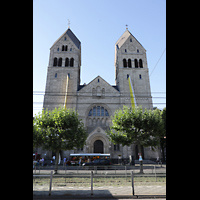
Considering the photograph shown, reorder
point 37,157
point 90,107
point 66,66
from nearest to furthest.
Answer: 1. point 37,157
2. point 90,107
3. point 66,66

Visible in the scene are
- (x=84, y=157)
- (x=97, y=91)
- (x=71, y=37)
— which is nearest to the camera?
(x=84, y=157)

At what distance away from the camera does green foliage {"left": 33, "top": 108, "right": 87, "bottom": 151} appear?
68.3 ft

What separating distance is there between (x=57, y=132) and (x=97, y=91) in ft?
64.9

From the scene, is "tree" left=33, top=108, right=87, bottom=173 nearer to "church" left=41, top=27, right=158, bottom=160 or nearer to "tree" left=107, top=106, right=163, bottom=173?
"tree" left=107, top=106, right=163, bottom=173

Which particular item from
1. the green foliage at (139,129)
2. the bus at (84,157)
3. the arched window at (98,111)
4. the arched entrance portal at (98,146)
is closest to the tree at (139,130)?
the green foliage at (139,129)

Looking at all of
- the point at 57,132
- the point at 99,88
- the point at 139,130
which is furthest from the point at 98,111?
the point at 57,132

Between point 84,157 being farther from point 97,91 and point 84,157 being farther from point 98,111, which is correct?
point 97,91

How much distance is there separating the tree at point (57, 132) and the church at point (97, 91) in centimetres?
1278

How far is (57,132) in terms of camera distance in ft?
70.9

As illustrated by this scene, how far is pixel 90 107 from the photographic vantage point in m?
38.2
